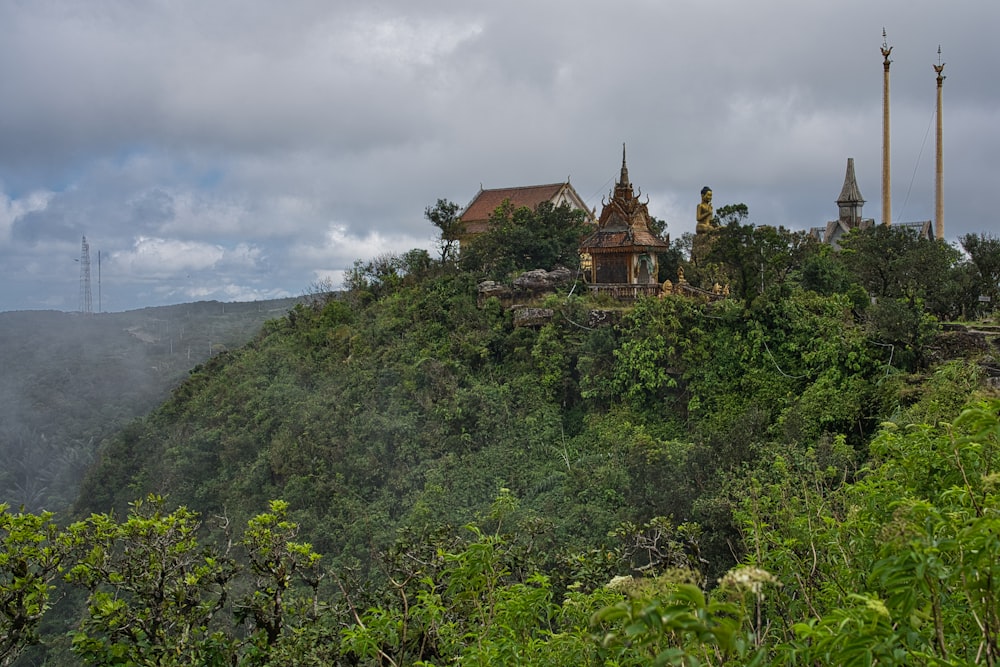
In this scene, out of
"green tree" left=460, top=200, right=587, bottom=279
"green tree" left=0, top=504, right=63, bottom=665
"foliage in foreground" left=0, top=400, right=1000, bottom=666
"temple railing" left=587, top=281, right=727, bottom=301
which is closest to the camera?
"foliage in foreground" left=0, top=400, right=1000, bottom=666

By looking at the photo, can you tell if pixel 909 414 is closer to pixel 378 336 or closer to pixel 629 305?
pixel 629 305

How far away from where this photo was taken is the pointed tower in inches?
1633

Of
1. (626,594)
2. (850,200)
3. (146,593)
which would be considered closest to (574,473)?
(146,593)

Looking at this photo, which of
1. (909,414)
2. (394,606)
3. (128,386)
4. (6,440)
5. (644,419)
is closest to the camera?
(394,606)

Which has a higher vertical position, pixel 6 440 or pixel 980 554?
pixel 980 554

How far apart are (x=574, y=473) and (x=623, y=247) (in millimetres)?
8074

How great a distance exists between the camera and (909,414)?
12.0 metres

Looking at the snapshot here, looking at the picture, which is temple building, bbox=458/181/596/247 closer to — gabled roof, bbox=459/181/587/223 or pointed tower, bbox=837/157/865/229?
gabled roof, bbox=459/181/587/223

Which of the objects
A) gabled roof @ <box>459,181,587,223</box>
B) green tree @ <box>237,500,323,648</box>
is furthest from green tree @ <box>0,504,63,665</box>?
gabled roof @ <box>459,181,587,223</box>

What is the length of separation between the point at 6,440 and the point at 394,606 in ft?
128

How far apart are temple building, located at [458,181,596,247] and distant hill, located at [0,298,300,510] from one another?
9742mm

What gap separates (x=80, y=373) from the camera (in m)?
47.1

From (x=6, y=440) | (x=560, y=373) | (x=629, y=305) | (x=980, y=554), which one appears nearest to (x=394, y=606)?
(x=980, y=554)

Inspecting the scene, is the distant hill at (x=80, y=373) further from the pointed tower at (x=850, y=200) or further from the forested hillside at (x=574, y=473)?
the pointed tower at (x=850, y=200)
